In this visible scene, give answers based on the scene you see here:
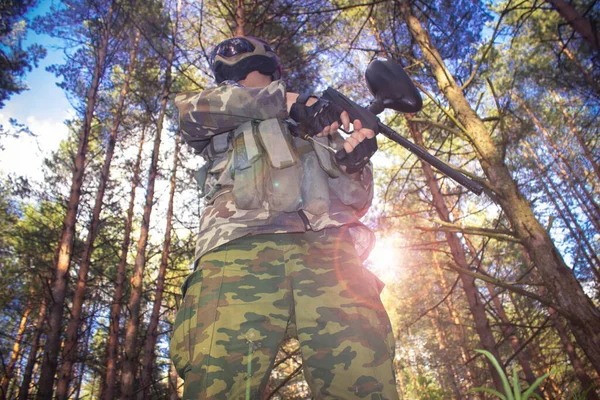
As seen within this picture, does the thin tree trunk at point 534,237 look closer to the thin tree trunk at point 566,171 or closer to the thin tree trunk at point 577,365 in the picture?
the thin tree trunk at point 577,365

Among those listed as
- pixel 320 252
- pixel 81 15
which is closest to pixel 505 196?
pixel 320 252

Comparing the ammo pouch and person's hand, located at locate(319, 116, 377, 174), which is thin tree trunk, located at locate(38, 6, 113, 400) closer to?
the ammo pouch

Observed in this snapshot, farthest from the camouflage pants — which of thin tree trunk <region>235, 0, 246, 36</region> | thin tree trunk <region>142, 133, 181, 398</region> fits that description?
thin tree trunk <region>142, 133, 181, 398</region>

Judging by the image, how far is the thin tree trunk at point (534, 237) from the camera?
8.22 ft

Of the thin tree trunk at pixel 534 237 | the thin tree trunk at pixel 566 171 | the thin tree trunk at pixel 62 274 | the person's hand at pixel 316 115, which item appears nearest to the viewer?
the person's hand at pixel 316 115

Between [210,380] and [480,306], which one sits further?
[480,306]

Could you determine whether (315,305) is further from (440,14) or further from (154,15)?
(154,15)

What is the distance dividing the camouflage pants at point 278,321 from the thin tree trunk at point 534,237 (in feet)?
6.53

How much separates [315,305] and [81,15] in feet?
47.1

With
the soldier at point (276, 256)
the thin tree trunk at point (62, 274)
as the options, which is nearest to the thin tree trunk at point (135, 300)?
the thin tree trunk at point (62, 274)

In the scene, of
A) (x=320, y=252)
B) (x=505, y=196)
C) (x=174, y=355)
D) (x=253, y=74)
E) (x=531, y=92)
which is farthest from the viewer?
(x=531, y=92)

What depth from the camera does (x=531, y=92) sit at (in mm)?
16000

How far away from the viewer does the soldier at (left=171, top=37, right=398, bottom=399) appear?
4.52ft

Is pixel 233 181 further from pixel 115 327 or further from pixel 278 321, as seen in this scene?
pixel 115 327
